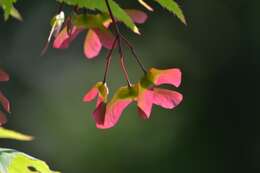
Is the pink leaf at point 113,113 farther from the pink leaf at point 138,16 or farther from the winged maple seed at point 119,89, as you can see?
the pink leaf at point 138,16

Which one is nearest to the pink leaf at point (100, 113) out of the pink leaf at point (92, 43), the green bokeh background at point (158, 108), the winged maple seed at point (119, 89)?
the winged maple seed at point (119, 89)

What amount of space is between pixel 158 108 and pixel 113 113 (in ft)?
14.0

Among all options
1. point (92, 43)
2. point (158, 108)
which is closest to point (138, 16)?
point (92, 43)

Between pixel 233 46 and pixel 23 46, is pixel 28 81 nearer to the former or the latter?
pixel 23 46

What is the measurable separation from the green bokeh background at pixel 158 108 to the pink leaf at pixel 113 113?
392cm

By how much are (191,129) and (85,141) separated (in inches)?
25.6

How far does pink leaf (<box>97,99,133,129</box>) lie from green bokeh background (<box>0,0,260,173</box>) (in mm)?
3920

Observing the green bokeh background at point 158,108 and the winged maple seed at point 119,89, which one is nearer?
the winged maple seed at point 119,89

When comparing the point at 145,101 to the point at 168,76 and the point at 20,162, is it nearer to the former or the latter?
the point at 168,76

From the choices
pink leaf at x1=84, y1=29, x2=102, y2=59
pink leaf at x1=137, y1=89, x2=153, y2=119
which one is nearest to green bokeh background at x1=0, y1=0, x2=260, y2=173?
pink leaf at x1=84, y1=29, x2=102, y2=59

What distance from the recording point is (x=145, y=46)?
5.74 meters

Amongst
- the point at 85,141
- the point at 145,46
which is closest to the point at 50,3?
the point at 145,46

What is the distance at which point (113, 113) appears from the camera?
3.46 feet

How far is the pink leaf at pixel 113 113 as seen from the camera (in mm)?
1052
